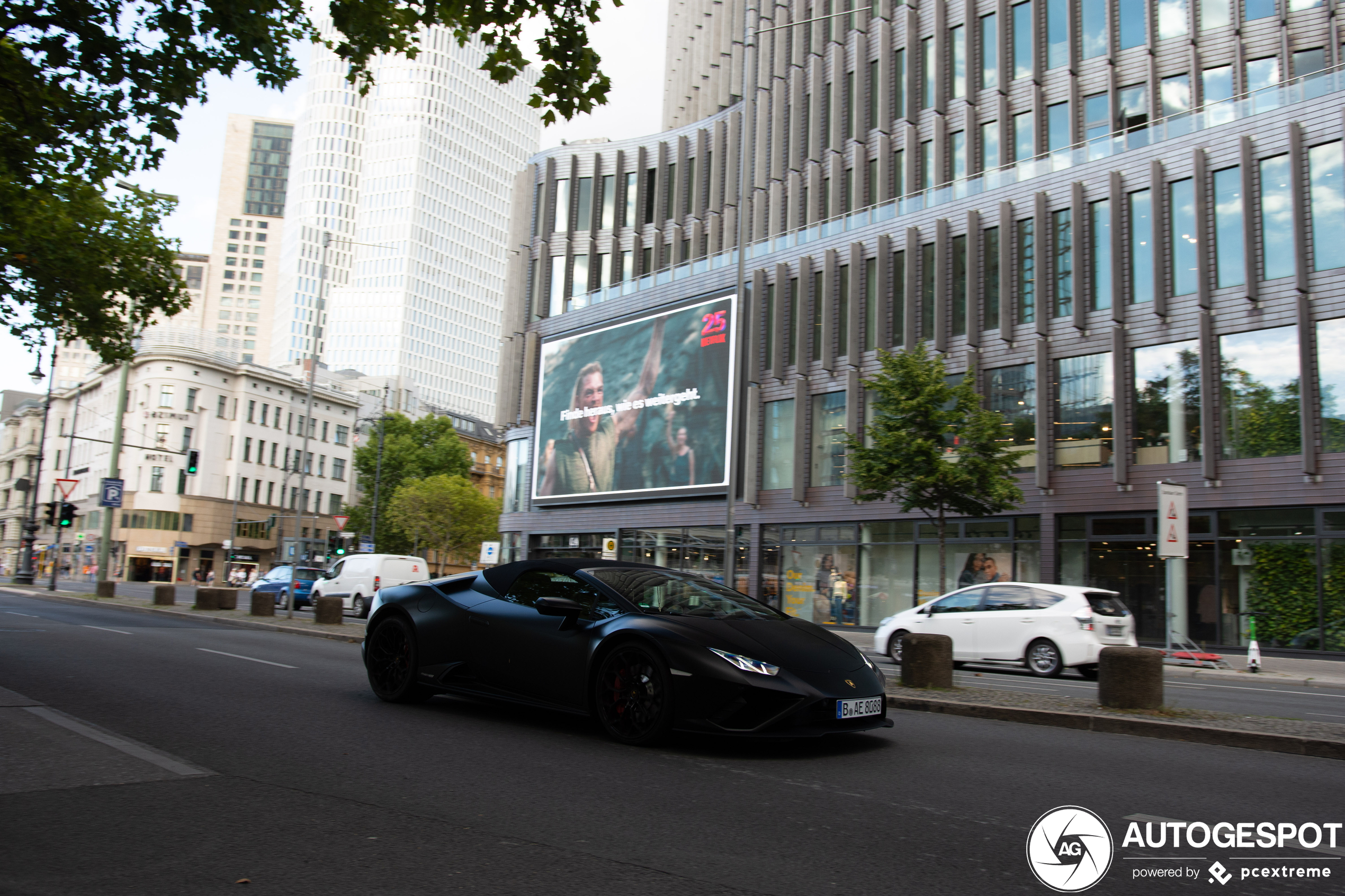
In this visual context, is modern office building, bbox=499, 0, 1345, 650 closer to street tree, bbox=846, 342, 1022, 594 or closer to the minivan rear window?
street tree, bbox=846, 342, 1022, 594

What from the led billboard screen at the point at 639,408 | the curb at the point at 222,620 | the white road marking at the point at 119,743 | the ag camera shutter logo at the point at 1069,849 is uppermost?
the led billboard screen at the point at 639,408

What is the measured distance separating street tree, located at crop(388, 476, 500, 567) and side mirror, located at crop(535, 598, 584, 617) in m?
58.4

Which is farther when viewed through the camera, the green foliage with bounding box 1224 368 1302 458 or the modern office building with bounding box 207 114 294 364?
the modern office building with bounding box 207 114 294 364

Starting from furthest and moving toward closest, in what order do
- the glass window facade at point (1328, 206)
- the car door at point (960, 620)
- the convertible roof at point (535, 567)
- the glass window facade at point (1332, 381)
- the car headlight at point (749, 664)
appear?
the glass window facade at point (1328, 206) < the glass window facade at point (1332, 381) < the car door at point (960, 620) < the convertible roof at point (535, 567) < the car headlight at point (749, 664)

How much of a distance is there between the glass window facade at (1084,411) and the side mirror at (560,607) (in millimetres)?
22417

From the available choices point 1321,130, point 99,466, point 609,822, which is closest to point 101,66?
point 609,822

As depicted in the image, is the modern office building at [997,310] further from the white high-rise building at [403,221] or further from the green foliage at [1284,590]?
the white high-rise building at [403,221]

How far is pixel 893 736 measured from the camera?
732 cm

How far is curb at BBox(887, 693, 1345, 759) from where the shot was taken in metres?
7.18

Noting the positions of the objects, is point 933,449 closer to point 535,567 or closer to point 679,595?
point 535,567

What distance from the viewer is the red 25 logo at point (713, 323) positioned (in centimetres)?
3566

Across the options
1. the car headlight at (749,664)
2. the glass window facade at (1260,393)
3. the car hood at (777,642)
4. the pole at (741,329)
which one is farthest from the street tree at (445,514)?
the car headlight at (749,664)

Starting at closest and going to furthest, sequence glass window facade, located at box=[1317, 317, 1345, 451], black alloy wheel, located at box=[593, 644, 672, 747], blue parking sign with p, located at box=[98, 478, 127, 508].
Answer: black alloy wheel, located at box=[593, 644, 672, 747] < glass window facade, located at box=[1317, 317, 1345, 451] < blue parking sign with p, located at box=[98, 478, 127, 508]

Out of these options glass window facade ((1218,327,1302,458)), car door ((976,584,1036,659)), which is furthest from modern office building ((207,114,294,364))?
car door ((976,584,1036,659))
